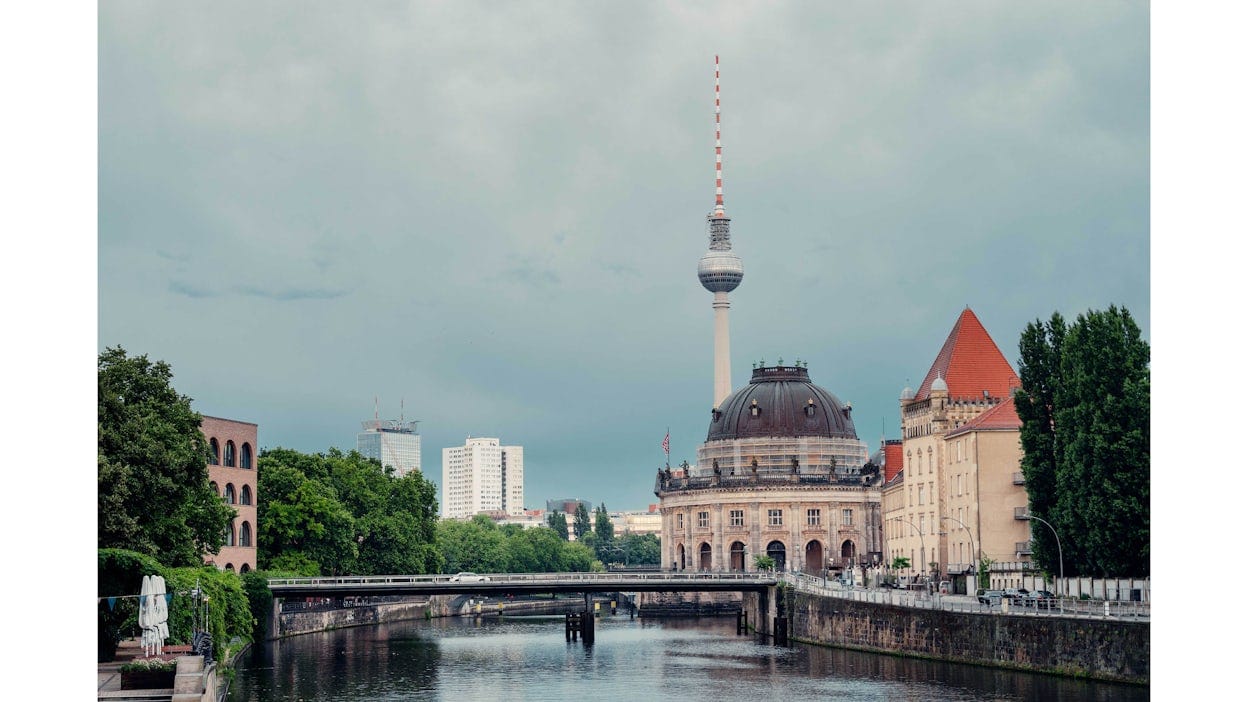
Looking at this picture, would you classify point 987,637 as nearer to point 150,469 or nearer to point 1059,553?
point 1059,553

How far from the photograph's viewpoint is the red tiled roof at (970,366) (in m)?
146

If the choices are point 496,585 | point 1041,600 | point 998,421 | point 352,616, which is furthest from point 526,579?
point 1041,600

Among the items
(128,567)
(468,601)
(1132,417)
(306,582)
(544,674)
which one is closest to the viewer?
(128,567)

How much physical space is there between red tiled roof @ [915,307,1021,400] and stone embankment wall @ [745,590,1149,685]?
34.6m

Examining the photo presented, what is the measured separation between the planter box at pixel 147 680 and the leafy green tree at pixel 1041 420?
45.0 meters

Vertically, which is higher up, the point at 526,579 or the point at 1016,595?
the point at 1016,595

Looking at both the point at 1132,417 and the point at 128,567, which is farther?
the point at 1132,417

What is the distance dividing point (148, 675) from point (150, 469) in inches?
969

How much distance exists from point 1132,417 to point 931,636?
693 inches

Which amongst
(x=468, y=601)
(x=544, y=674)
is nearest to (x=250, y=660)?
(x=544, y=674)

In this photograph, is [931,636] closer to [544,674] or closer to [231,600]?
[544,674]

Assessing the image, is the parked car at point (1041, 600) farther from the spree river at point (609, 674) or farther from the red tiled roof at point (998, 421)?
the red tiled roof at point (998, 421)

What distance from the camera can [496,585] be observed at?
391 ft
